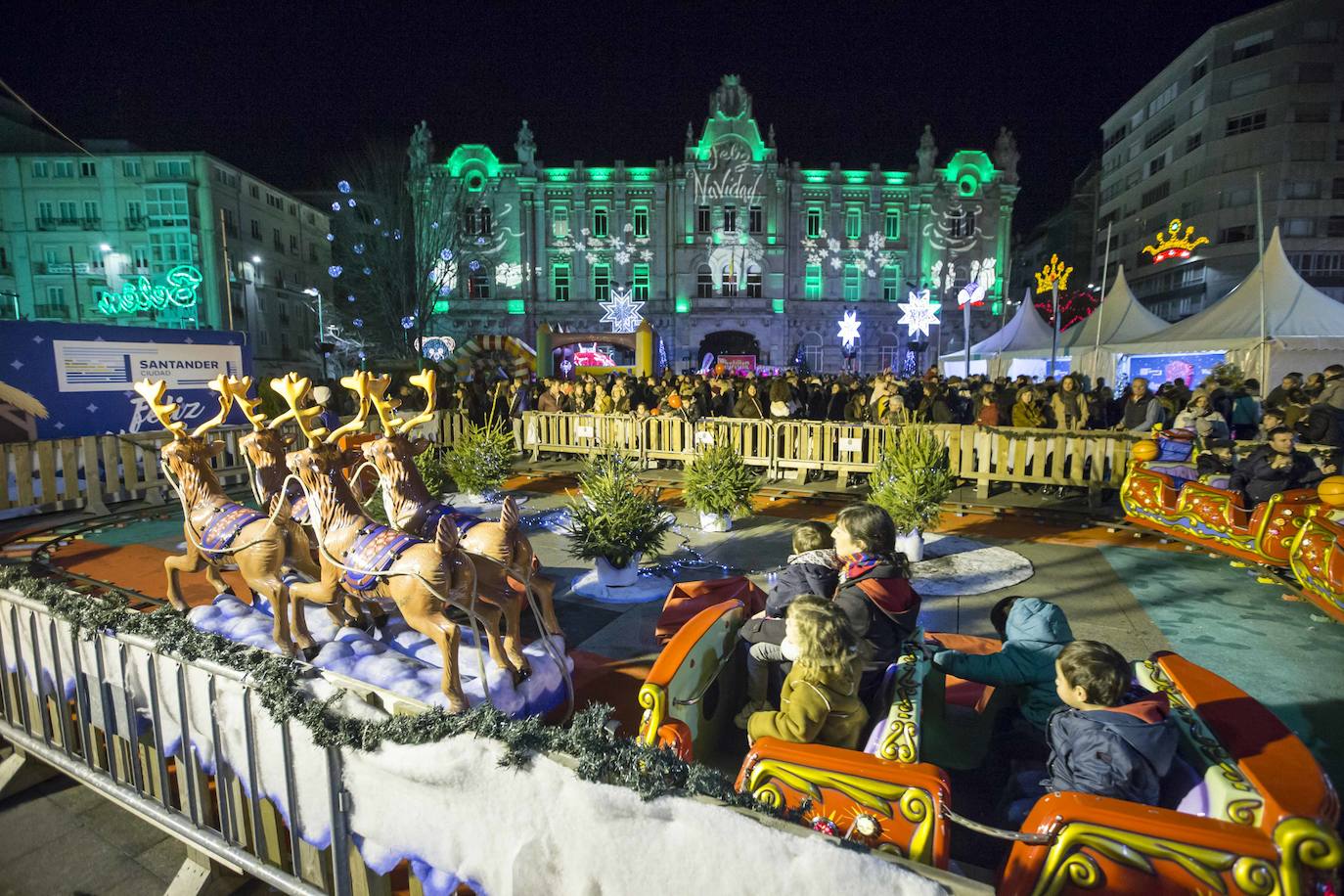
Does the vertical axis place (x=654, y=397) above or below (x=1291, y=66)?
below

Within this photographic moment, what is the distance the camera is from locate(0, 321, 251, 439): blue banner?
10977mm

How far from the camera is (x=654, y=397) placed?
1605 centimetres

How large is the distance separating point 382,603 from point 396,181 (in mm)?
32837

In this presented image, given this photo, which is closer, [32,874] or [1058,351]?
[32,874]

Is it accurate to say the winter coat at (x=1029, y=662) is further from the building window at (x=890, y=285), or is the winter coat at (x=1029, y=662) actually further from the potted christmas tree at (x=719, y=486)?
the building window at (x=890, y=285)

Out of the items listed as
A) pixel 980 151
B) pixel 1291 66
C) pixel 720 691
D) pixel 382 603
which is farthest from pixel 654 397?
pixel 1291 66

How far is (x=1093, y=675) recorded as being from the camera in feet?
8.54

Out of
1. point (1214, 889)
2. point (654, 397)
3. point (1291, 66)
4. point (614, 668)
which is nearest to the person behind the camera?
point (1214, 889)

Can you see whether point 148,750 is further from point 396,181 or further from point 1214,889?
point 396,181

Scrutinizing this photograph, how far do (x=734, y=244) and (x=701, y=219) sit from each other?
284 centimetres

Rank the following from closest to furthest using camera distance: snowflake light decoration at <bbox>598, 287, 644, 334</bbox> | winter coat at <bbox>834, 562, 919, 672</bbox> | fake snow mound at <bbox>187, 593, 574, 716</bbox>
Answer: winter coat at <bbox>834, 562, 919, 672</bbox> → fake snow mound at <bbox>187, 593, 574, 716</bbox> → snowflake light decoration at <bbox>598, 287, 644, 334</bbox>

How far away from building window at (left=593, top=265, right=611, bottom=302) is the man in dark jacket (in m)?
42.1

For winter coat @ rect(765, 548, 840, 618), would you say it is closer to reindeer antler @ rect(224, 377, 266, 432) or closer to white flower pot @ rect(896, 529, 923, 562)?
white flower pot @ rect(896, 529, 923, 562)

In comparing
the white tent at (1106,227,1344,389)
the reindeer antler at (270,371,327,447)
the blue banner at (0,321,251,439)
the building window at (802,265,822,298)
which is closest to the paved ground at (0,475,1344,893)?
the reindeer antler at (270,371,327,447)
